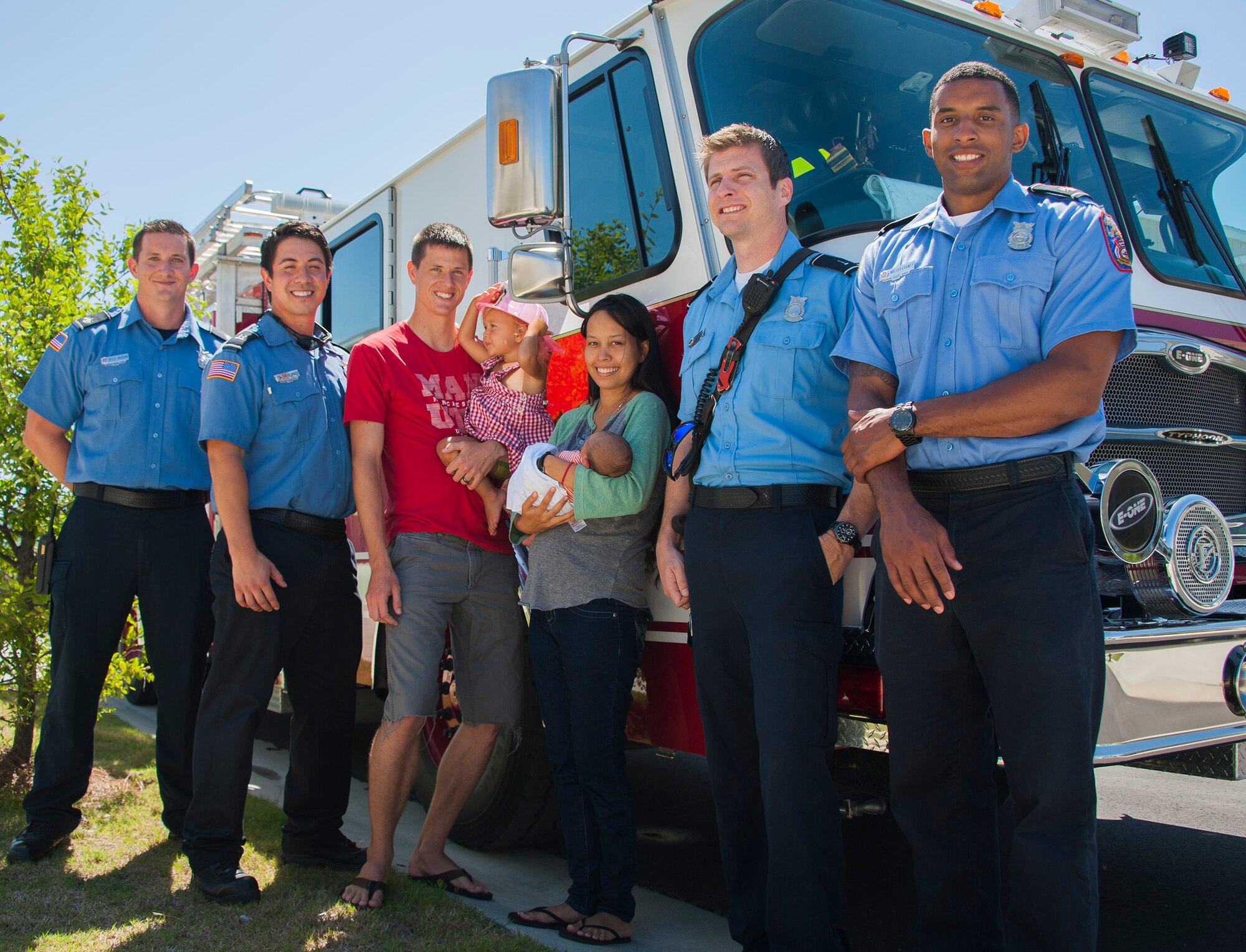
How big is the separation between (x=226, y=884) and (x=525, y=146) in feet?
8.06

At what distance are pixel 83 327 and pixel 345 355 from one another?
983 millimetres

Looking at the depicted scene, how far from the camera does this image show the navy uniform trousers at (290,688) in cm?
336

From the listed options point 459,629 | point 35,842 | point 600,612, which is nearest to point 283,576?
point 459,629

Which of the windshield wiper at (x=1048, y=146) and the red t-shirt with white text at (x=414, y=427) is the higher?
the windshield wiper at (x=1048, y=146)

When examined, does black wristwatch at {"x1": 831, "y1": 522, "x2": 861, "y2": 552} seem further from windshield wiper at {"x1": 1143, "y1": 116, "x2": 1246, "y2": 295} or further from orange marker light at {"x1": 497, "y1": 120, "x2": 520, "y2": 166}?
windshield wiper at {"x1": 1143, "y1": 116, "x2": 1246, "y2": 295}

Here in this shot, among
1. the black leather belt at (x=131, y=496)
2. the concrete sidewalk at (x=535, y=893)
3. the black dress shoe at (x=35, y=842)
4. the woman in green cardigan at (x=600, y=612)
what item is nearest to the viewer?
the woman in green cardigan at (x=600, y=612)

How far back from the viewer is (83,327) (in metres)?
3.92

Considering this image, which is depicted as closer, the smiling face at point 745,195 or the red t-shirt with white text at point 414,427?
the smiling face at point 745,195

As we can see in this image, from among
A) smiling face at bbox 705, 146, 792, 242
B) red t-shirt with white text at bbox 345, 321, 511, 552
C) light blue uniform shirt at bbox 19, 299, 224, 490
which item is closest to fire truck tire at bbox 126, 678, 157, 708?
light blue uniform shirt at bbox 19, 299, 224, 490

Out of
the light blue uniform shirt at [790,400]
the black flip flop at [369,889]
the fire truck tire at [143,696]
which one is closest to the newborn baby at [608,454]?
→ the light blue uniform shirt at [790,400]

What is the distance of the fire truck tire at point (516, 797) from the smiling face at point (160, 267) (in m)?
2.00

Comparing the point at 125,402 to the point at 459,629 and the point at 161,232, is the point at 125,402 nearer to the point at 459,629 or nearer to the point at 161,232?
the point at 161,232

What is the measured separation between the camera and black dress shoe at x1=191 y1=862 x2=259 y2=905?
128 inches

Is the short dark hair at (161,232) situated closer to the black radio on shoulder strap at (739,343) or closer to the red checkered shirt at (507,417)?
the red checkered shirt at (507,417)
